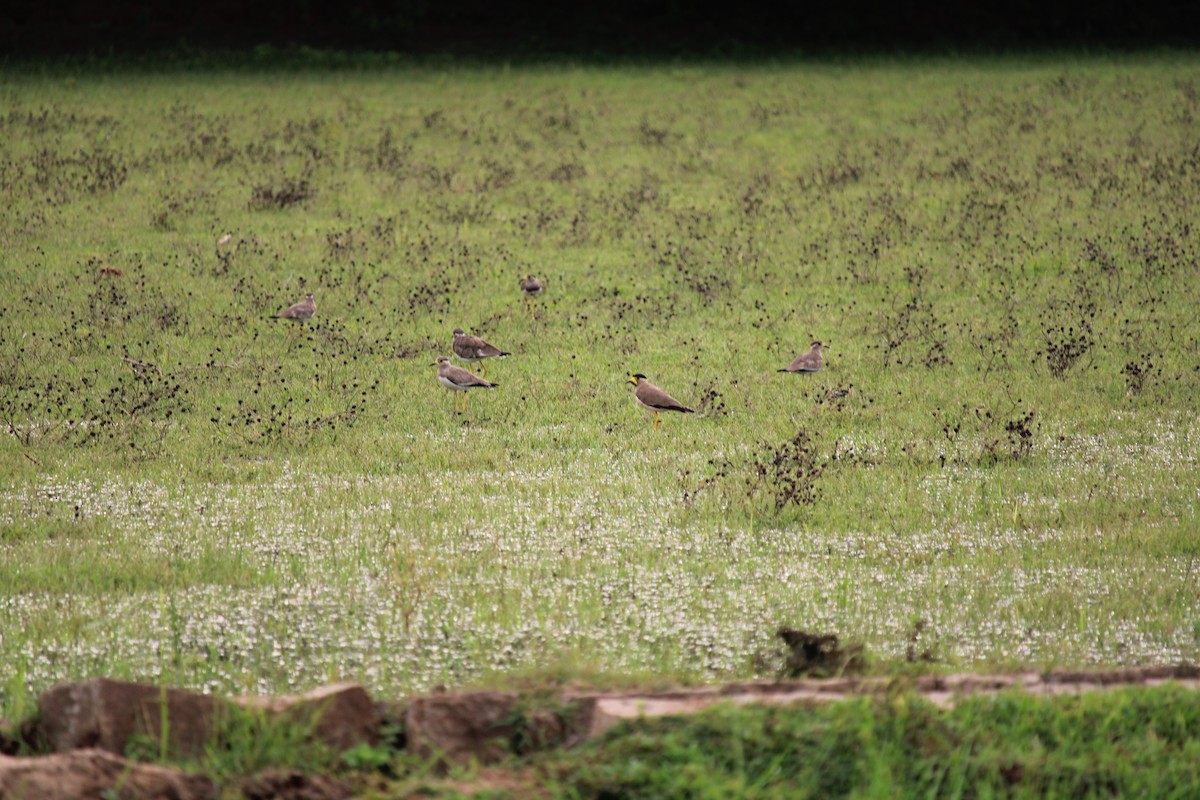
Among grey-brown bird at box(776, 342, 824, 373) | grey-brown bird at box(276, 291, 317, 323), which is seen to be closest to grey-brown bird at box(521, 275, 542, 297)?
grey-brown bird at box(276, 291, 317, 323)

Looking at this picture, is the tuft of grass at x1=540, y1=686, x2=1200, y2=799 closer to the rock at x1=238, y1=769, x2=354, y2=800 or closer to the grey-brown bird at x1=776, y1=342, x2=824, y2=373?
the rock at x1=238, y1=769, x2=354, y2=800

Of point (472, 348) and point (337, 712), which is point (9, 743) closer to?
point (337, 712)

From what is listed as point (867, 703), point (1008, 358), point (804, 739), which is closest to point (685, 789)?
point (804, 739)

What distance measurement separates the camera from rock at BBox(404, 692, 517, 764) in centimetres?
564

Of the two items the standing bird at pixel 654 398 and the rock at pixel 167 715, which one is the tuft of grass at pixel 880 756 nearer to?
the rock at pixel 167 715

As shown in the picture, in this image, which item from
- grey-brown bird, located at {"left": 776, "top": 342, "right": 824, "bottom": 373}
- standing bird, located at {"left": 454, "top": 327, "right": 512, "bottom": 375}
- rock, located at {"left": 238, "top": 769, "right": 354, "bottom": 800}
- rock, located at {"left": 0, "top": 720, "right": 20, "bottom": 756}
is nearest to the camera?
rock, located at {"left": 238, "top": 769, "right": 354, "bottom": 800}

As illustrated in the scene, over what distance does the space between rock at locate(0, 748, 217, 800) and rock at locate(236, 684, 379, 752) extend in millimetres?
488

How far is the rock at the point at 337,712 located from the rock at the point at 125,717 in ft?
0.72

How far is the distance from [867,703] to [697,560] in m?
3.41

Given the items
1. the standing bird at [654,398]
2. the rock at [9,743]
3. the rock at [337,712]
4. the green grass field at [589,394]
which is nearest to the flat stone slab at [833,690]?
the green grass field at [589,394]

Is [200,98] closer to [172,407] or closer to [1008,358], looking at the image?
[172,407]

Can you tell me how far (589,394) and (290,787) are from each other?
28.3ft

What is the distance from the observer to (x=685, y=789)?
5.22 m

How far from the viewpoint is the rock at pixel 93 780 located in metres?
5.14
